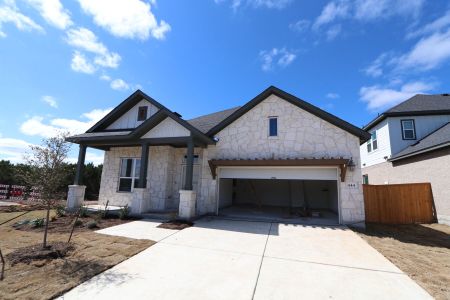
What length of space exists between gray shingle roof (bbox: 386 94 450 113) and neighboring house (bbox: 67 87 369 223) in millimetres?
8431

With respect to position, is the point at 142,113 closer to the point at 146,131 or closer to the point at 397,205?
the point at 146,131

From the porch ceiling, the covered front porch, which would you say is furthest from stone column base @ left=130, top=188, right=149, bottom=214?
the porch ceiling

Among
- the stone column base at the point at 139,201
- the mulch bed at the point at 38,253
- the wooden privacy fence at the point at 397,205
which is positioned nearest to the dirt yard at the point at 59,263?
the mulch bed at the point at 38,253

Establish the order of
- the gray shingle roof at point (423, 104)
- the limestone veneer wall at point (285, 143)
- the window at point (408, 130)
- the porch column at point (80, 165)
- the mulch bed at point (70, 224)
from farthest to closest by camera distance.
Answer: the gray shingle roof at point (423, 104)
the window at point (408, 130)
the porch column at point (80, 165)
the limestone veneer wall at point (285, 143)
the mulch bed at point (70, 224)

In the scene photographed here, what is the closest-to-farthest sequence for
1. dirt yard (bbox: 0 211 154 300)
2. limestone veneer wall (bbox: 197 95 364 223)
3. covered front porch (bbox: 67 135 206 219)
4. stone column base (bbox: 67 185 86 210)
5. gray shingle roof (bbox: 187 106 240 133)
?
dirt yard (bbox: 0 211 154 300) → limestone veneer wall (bbox: 197 95 364 223) → covered front porch (bbox: 67 135 206 219) → stone column base (bbox: 67 185 86 210) → gray shingle roof (bbox: 187 106 240 133)

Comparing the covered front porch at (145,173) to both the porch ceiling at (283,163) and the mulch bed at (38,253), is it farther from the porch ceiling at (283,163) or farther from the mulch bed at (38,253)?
the mulch bed at (38,253)

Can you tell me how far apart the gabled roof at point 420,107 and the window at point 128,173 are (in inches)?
677

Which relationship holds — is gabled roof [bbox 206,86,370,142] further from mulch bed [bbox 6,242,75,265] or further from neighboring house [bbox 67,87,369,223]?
mulch bed [bbox 6,242,75,265]

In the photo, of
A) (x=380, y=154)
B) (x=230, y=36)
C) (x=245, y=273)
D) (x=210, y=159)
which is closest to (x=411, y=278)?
(x=245, y=273)

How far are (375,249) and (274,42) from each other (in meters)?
10.3

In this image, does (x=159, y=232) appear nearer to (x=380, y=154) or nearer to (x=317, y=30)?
(x=317, y=30)

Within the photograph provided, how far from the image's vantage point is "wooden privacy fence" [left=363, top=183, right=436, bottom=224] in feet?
37.3

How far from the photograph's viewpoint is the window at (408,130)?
15547mm

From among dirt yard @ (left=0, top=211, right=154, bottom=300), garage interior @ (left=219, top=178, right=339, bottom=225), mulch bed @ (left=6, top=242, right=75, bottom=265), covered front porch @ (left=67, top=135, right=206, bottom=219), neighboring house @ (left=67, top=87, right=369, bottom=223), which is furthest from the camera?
garage interior @ (left=219, top=178, right=339, bottom=225)
